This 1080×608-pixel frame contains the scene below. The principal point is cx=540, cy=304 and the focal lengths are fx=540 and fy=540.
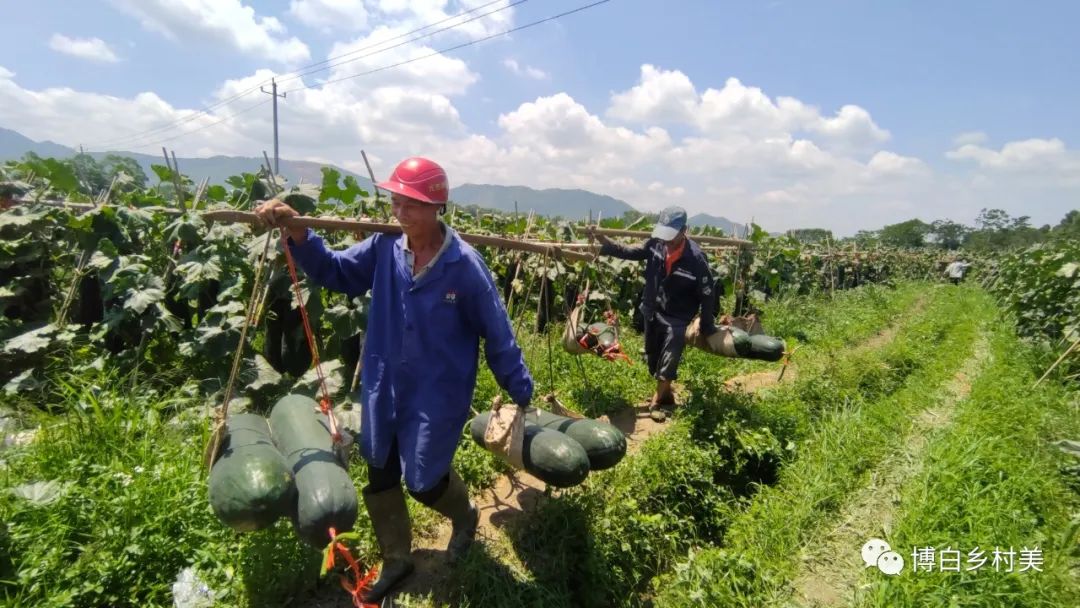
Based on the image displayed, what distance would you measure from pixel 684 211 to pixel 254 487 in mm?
4648

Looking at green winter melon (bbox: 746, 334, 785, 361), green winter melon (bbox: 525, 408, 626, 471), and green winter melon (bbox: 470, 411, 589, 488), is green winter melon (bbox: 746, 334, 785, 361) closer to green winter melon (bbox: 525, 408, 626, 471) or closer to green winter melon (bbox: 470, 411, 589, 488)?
green winter melon (bbox: 525, 408, 626, 471)

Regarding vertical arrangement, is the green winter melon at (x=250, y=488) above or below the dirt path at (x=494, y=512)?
above

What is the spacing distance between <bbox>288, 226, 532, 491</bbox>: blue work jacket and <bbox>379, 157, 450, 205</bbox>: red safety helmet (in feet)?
0.88

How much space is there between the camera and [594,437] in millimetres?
3412

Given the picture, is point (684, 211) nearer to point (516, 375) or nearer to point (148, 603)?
point (516, 375)

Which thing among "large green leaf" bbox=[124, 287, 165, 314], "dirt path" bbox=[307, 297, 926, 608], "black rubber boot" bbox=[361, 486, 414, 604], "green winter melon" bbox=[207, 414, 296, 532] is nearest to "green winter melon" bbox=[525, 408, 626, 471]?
"dirt path" bbox=[307, 297, 926, 608]

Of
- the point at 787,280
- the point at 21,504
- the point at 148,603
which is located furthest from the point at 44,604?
Answer: the point at 787,280

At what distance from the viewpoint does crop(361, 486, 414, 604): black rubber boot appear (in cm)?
305

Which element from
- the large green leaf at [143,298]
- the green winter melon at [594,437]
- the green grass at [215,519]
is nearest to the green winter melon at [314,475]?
the green grass at [215,519]

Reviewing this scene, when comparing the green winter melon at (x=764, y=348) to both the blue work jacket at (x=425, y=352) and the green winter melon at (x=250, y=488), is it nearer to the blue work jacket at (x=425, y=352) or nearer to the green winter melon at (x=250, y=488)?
the blue work jacket at (x=425, y=352)

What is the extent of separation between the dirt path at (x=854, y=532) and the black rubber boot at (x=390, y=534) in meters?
2.37

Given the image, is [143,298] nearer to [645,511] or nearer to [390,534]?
[390,534]

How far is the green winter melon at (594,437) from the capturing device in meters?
3.39

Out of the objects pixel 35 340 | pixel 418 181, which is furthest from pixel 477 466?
pixel 35 340
